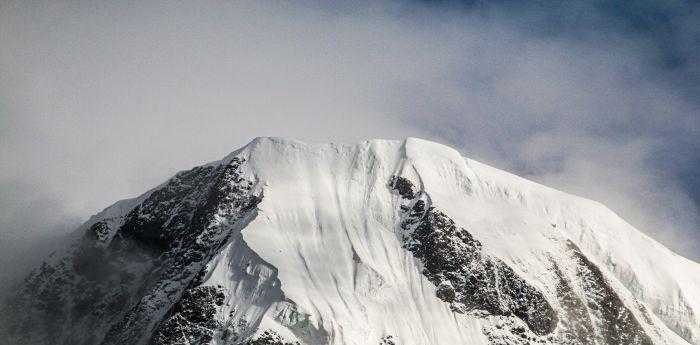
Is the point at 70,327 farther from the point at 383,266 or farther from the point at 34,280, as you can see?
the point at 383,266

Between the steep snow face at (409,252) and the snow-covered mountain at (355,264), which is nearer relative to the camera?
the snow-covered mountain at (355,264)

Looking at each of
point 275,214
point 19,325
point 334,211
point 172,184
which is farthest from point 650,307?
point 19,325

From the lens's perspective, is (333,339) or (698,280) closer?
(333,339)

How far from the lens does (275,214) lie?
146500 millimetres

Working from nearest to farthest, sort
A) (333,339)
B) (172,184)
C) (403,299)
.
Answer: (333,339)
(403,299)
(172,184)

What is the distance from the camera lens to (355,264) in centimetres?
14088

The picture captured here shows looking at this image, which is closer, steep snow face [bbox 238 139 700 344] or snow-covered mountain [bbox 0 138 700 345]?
snow-covered mountain [bbox 0 138 700 345]

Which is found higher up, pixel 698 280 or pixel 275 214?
pixel 698 280

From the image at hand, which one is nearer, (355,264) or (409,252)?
(355,264)

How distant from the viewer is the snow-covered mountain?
426 ft

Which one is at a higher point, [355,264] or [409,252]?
[409,252]

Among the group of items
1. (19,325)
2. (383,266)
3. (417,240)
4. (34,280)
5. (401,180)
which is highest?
(401,180)

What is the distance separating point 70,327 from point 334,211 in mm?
57549

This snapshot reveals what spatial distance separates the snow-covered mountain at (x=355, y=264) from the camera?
130 m
